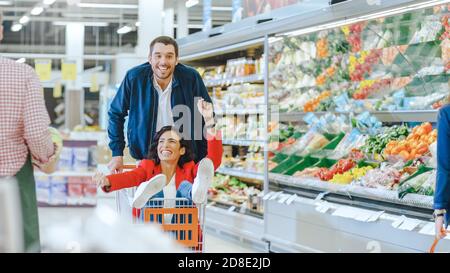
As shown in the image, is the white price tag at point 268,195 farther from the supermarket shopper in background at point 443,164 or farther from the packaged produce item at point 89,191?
the supermarket shopper in background at point 443,164

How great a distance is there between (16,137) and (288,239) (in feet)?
10.3

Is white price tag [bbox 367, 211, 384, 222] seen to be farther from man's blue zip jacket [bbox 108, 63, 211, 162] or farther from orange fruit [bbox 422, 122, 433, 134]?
man's blue zip jacket [bbox 108, 63, 211, 162]

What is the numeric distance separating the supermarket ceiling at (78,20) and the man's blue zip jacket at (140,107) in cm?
22

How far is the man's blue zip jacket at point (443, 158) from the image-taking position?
3.61 metres

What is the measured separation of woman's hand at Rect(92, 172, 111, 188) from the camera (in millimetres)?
4059

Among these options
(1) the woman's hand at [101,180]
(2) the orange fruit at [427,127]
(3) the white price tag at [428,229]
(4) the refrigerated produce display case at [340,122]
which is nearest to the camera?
(1) the woman's hand at [101,180]

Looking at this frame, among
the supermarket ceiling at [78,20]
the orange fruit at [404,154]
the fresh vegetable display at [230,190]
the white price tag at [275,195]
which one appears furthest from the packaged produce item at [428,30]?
the fresh vegetable display at [230,190]

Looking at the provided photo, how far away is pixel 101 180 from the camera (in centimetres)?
407

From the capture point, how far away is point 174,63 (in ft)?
13.6

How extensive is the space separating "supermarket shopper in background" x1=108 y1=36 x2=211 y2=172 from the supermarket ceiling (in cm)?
21

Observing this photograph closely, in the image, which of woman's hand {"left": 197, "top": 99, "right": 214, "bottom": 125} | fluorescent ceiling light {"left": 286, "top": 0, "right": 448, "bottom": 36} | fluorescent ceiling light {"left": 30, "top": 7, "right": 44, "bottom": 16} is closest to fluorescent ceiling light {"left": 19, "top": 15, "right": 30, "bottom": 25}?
fluorescent ceiling light {"left": 30, "top": 7, "right": 44, "bottom": 16}

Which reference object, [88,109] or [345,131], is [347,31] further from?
[88,109]

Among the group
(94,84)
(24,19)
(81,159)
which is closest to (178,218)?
(81,159)

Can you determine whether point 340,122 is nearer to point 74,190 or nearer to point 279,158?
point 279,158
